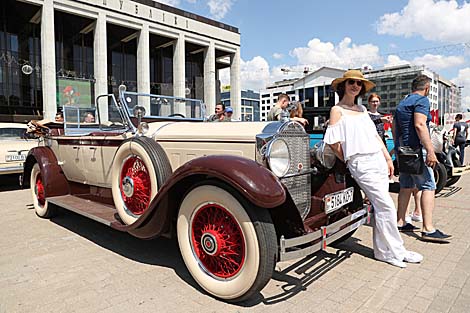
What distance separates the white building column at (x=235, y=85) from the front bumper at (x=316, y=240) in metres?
26.9

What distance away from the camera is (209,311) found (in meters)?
2.21

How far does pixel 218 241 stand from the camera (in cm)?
236

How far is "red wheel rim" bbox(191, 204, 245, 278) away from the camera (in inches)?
91.0

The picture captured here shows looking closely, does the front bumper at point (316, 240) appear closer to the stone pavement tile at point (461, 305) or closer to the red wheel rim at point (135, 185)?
the stone pavement tile at point (461, 305)

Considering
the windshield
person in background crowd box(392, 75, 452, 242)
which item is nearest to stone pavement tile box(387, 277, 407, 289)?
person in background crowd box(392, 75, 452, 242)

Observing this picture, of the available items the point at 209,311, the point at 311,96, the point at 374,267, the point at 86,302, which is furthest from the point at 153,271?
the point at 311,96

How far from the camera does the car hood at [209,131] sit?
267cm

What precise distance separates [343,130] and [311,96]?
6479 cm

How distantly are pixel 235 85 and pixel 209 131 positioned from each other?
92.3ft

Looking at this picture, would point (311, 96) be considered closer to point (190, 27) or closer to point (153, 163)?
point (190, 27)

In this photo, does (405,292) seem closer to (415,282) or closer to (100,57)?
(415,282)

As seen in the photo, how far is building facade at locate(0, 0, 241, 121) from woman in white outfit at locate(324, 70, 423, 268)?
20652 millimetres

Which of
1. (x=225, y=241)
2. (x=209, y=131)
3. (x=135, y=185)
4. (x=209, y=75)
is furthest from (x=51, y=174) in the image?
(x=209, y=75)

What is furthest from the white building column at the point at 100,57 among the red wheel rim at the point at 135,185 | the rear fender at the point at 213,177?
the rear fender at the point at 213,177
